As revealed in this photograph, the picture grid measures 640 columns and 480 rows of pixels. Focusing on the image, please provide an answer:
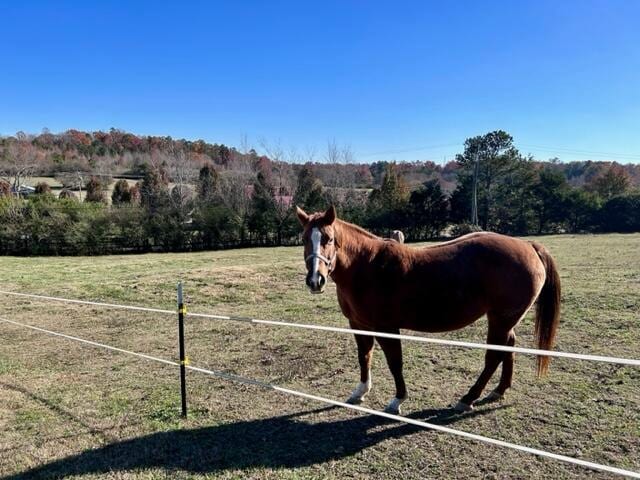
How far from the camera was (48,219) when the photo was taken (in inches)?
1065

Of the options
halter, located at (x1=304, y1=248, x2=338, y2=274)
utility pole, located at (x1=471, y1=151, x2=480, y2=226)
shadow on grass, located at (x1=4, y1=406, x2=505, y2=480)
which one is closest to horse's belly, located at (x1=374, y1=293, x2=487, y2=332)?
halter, located at (x1=304, y1=248, x2=338, y2=274)

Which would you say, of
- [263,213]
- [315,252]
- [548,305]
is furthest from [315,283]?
[263,213]

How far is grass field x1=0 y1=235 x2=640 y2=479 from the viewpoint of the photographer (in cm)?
311

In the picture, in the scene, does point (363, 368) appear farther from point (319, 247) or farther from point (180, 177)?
point (180, 177)

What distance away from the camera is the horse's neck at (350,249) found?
3686mm

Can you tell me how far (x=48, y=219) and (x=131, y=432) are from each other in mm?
28680

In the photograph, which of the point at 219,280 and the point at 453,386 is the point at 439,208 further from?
the point at 453,386

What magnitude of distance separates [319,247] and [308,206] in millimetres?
30747

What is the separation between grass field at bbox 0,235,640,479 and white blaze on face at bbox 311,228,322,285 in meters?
1.41

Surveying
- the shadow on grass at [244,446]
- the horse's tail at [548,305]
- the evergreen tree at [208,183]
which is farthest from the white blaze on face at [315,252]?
the evergreen tree at [208,183]

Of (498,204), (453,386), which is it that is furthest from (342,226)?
(498,204)

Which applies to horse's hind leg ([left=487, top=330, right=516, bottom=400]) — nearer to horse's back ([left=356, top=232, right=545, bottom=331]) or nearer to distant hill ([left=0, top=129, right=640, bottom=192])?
horse's back ([left=356, top=232, right=545, bottom=331])

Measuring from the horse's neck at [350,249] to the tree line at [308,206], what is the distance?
91.5 ft

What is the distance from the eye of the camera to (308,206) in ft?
111
